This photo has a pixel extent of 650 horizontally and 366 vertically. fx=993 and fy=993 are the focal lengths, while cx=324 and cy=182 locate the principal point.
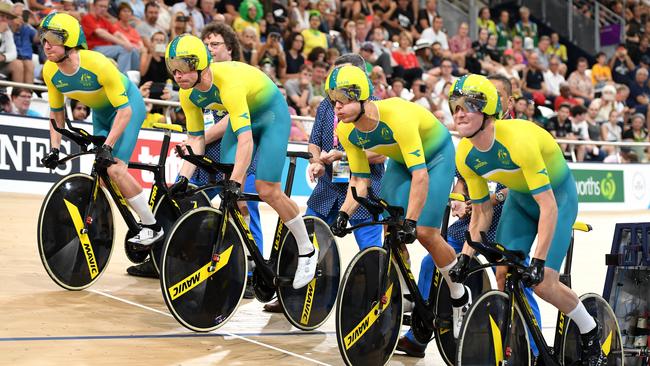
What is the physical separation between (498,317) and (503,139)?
0.86 m

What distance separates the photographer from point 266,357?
5.44 meters

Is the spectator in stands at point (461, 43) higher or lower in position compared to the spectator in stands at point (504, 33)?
lower

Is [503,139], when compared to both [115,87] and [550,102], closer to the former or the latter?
[115,87]

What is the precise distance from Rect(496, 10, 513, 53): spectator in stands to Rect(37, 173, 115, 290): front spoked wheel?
13.4 m

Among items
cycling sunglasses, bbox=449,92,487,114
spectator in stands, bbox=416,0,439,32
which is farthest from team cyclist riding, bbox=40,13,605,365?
spectator in stands, bbox=416,0,439,32

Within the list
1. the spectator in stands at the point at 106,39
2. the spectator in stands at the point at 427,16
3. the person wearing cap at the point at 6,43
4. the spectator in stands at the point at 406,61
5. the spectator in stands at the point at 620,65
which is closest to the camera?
the person wearing cap at the point at 6,43

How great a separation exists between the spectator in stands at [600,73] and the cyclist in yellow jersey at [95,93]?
47.8 ft

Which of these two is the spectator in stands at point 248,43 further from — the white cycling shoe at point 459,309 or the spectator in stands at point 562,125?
the white cycling shoe at point 459,309

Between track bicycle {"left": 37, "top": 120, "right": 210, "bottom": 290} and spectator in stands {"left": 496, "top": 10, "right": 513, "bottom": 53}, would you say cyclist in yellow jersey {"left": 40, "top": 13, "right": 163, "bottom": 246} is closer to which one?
track bicycle {"left": 37, "top": 120, "right": 210, "bottom": 290}

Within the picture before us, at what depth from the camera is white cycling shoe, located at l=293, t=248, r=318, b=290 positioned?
5.94m

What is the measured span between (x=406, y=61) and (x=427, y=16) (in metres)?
2.35

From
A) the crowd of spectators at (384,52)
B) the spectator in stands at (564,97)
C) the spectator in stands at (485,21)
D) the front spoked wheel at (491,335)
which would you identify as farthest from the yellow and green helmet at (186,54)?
the spectator in stands at (485,21)

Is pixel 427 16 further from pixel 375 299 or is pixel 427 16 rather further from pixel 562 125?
pixel 375 299

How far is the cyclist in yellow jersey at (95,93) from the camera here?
5980 millimetres
